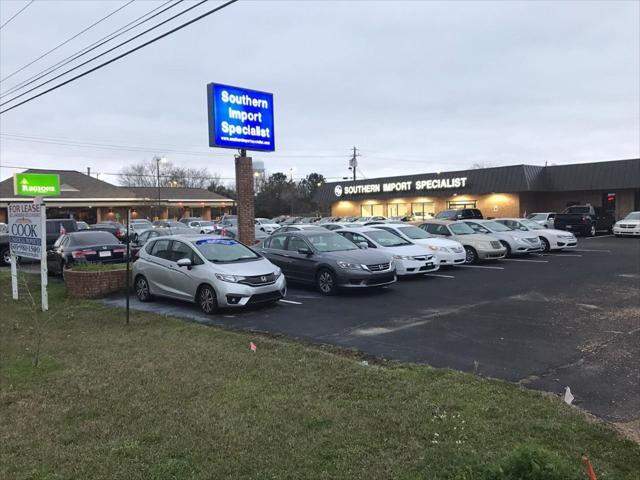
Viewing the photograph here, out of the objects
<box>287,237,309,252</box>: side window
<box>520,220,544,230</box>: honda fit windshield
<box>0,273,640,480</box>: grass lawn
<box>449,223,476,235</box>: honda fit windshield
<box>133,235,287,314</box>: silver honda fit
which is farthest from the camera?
<box>520,220,544,230</box>: honda fit windshield

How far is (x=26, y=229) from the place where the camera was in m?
11.5

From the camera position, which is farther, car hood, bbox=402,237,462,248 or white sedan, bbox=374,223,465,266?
car hood, bbox=402,237,462,248

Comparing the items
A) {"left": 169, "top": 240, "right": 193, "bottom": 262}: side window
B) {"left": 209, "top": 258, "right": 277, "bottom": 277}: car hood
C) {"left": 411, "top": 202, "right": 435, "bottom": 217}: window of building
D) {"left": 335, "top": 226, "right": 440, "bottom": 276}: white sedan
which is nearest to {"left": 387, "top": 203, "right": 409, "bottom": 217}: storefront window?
{"left": 411, "top": 202, "right": 435, "bottom": 217}: window of building

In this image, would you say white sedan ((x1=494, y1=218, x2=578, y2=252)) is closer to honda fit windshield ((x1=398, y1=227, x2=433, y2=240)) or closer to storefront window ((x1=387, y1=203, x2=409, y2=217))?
honda fit windshield ((x1=398, y1=227, x2=433, y2=240))

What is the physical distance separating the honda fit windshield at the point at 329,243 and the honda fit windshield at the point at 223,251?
209 centimetres

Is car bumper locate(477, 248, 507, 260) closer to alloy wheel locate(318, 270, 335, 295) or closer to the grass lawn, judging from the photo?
alloy wheel locate(318, 270, 335, 295)

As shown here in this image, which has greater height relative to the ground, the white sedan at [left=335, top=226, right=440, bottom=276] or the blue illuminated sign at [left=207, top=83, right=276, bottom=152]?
the blue illuminated sign at [left=207, top=83, right=276, bottom=152]

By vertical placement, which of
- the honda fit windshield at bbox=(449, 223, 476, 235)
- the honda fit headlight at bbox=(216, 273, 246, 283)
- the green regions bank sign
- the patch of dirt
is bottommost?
the patch of dirt

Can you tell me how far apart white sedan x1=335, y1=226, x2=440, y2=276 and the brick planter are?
6208 millimetres

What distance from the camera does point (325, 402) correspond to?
5062 mm

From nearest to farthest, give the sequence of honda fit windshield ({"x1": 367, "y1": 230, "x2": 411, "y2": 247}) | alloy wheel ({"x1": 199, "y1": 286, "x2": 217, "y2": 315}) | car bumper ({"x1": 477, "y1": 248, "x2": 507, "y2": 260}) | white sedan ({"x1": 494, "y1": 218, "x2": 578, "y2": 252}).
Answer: alloy wheel ({"x1": 199, "y1": 286, "x2": 217, "y2": 315}) → honda fit windshield ({"x1": 367, "y1": 230, "x2": 411, "y2": 247}) → car bumper ({"x1": 477, "y1": 248, "x2": 507, "y2": 260}) → white sedan ({"x1": 494, "y1": 218, "x2": 578, "y2": 252})

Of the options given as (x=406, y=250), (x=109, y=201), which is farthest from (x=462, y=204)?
(x=109, y=201)

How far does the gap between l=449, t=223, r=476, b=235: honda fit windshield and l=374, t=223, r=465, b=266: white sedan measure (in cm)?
180

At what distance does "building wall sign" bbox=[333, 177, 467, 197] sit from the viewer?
44.6 m
